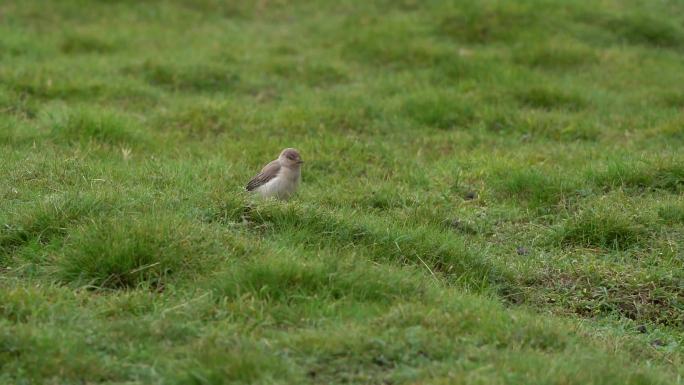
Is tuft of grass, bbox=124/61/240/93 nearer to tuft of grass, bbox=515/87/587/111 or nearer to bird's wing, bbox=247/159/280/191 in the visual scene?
tuft of grass, bbox=515/87/587/111

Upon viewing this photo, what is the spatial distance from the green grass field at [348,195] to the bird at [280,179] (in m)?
0.14

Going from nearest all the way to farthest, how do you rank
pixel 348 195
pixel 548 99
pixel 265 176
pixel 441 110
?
pixel 265 176, pixel 348 195, pixel 441 110, pixel 548 99

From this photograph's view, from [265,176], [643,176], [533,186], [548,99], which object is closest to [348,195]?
[265,176]

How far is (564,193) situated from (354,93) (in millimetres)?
3633

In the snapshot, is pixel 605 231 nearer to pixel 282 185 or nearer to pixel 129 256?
pixel 282 185

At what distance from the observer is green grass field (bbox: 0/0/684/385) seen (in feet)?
16.2

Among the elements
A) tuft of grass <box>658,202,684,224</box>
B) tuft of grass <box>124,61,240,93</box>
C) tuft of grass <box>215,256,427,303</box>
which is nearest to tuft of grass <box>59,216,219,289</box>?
tuft of grass <box>215,256,427,303</box>

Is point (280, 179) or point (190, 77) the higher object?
point (280, 179)

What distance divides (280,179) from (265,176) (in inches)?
5.4

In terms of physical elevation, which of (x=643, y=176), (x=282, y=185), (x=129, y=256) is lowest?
(x=643, y=176)

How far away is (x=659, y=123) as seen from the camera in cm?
1016

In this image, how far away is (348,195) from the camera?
7.88 meters

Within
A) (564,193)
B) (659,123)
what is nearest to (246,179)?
(564,193)

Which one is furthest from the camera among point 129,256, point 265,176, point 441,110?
point 441,110
